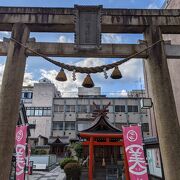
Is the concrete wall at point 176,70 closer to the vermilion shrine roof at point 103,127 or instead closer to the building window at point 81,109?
the vermilion shrine roof at point 103,127

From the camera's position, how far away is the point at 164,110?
5977 millimetres

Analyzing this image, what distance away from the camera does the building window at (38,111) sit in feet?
169

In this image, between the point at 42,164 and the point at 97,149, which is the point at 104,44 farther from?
the point at 42,164

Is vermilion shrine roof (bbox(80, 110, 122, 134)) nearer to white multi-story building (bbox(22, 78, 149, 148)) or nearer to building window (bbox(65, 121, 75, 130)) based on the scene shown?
white multi-story building (bbox(22, 78, 149, 148))

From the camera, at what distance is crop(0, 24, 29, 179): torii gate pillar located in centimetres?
568

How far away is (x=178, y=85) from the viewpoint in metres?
14.2

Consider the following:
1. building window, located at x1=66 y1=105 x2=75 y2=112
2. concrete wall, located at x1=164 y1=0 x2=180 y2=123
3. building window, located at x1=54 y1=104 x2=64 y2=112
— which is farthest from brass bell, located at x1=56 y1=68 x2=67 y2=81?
building window, located at x1=54 y1=104 x2=64 y2=112

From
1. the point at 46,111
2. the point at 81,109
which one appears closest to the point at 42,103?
the point at 46,111

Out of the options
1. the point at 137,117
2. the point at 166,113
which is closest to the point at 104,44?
the point at 166,113

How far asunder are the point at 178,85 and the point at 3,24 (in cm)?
1159

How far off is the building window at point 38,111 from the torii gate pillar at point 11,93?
45.7 meters

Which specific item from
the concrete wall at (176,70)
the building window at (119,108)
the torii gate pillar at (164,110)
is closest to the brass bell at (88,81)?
the torii gate pillar at (164,110)

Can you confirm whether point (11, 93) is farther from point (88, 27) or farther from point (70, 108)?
point (70, 108)

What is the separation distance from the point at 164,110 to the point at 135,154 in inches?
123
